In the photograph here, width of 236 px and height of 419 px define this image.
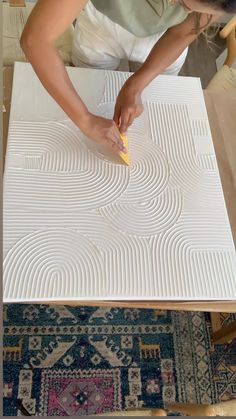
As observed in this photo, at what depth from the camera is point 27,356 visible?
1.36 metres

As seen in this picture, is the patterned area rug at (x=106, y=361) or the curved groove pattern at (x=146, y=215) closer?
the curved groove pattern at (x=146, y=215)

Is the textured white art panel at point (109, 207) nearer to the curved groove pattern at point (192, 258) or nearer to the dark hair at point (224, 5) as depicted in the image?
the curved groove pattern at point (192, 258)

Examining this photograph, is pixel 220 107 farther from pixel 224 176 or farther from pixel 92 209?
pixel 92 209

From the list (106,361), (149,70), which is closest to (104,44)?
(149,70)

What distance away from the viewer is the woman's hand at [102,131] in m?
0.94

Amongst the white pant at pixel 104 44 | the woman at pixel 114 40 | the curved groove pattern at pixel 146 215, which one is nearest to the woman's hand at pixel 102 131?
the woman at pixel 114 40

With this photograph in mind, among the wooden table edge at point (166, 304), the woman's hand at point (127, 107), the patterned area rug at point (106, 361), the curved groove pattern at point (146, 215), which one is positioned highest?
the woman's hand at point (127, 107)

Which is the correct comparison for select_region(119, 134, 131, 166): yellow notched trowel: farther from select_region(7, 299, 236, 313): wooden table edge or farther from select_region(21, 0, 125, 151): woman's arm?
select_region(7, 299, 236, 313): wooden table edge

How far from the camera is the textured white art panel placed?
2.84ft

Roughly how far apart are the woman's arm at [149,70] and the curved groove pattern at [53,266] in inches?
11.5

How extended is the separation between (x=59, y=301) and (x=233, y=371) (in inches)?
32.7

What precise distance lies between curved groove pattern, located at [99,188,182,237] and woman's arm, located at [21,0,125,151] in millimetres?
134

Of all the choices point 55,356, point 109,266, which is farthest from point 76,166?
point 55,356

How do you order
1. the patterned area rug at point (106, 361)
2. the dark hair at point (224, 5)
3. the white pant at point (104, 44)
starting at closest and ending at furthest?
1. the dark hair at point (224, 5)
2. the white pant at point (104, 44)
3. the patterned area rug at point (106, 361)
